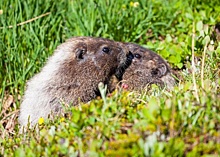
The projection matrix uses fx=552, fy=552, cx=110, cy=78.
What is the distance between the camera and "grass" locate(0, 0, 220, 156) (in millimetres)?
3008

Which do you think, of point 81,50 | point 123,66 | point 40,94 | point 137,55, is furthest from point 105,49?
point 40,94

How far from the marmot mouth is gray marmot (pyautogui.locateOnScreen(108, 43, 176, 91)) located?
0.04m

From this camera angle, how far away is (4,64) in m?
6.33

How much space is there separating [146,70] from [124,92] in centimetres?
232

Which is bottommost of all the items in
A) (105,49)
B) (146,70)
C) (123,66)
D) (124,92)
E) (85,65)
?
(146,70)

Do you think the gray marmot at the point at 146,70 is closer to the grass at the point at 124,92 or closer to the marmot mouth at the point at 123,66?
the marmot mouth at the point at 123,66

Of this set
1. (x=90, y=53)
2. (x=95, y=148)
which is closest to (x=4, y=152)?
(x=95, y=148)

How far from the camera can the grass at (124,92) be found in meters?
3.01

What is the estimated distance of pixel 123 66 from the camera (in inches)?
228

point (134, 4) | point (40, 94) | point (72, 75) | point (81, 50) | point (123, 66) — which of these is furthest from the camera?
point (134, 4)

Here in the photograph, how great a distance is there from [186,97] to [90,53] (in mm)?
2209

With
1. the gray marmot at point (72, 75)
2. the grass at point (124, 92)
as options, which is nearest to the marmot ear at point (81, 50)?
the gray marmot at point (72, 75)

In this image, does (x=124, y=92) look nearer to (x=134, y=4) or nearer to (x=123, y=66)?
(x=123, y=66)

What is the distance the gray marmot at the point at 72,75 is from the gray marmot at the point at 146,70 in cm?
25
